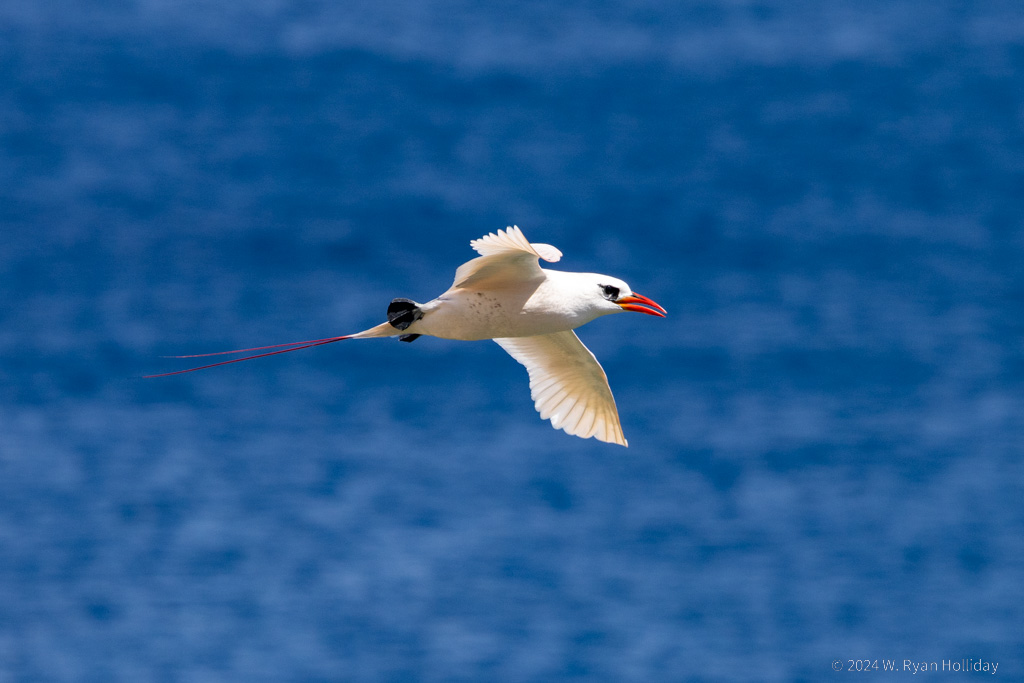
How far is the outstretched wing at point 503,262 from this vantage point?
14.2 meters

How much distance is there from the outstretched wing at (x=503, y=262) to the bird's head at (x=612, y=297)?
489mm

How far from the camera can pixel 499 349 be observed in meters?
55.9

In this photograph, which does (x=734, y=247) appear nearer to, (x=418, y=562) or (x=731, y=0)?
(x=731, y=0)

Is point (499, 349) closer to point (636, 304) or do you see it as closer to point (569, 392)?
point (569, 392)

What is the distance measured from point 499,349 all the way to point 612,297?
40834mm

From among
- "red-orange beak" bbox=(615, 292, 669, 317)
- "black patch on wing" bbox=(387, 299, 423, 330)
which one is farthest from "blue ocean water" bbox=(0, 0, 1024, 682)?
"black patch on wing" bbox=(387, 299, 423, 330)

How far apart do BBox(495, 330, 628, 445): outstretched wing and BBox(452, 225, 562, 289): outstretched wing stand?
2133mm

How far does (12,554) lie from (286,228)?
1987 centimetres

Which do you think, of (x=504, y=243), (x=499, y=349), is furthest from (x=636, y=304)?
(x=499, y=349)

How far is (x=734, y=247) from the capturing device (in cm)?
6438

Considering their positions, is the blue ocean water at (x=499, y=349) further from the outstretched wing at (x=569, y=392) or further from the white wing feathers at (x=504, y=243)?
the white wing feathers at (x=504, y=243)

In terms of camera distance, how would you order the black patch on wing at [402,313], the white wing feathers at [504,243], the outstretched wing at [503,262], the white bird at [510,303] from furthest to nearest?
1. the white bird at [510,303]
2. the black patch on wing at [402,313]
3. the outstretched wing at [503,262]
4. the white wing feathers at [504,243]

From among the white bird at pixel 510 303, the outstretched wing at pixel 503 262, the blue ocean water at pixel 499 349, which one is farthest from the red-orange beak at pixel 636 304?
the blue ocean water at pixel 499 349

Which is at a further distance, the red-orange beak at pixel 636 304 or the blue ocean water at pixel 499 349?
the blue ocean water at pixel 499 349
